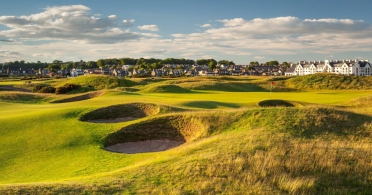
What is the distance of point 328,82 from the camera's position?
2975 inches

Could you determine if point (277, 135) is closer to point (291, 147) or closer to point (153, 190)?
point (291, 147)

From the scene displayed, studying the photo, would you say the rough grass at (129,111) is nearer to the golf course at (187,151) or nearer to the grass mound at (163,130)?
the golf course at (187,151)

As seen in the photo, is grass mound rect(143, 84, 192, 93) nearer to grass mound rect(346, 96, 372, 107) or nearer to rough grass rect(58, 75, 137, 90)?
rough grass rect(58, 75, 137, 90)

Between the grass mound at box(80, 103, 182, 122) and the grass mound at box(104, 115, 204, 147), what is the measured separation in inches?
123

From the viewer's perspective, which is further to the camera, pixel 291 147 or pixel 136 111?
pixel 136 111

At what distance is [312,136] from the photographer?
18812mm

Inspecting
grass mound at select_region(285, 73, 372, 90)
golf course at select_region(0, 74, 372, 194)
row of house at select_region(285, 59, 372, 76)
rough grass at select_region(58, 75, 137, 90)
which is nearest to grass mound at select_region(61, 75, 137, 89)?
rough grass at select_region(58, 75, 137, 90)

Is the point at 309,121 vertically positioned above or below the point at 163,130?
above

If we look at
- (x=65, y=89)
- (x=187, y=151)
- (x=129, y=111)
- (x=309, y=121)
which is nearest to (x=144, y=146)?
(x=129, y=111)

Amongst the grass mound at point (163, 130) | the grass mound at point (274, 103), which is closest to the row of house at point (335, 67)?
the grass mound at point (274, 103)

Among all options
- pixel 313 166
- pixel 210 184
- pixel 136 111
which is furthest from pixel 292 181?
pixel 136 111

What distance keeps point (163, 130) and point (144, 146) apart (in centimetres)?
204

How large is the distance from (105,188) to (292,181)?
6.22 meters

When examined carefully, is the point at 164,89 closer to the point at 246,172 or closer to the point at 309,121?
the point at 309,121
